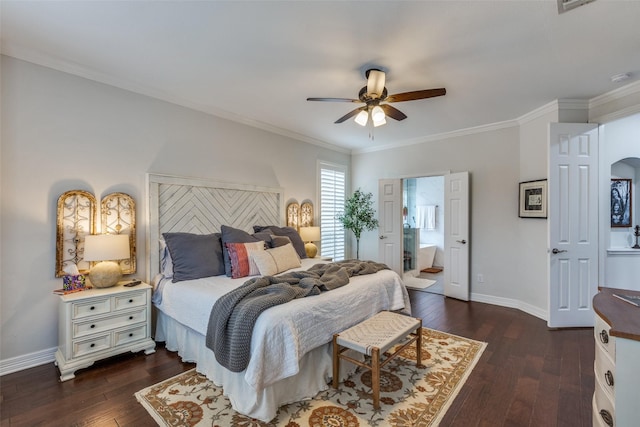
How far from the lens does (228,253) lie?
10.2 feet

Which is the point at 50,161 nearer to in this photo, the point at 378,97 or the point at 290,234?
the point at 290,234

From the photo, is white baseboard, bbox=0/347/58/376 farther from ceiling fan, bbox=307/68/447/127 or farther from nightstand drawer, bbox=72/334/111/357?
ceiling fan, bbox=307/68/447/127

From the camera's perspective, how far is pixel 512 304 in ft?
14.0

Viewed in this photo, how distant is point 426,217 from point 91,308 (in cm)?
725

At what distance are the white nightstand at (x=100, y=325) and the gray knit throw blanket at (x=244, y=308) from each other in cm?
109

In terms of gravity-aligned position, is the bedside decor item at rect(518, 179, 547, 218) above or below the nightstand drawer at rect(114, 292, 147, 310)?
above

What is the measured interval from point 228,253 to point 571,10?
3442mm

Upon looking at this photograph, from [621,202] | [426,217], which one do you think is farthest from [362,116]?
[426,217]

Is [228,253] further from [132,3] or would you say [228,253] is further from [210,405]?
[132,3]

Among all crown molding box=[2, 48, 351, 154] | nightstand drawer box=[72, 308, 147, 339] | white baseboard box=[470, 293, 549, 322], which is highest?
crown molding box=[2, 48, 351, 154]

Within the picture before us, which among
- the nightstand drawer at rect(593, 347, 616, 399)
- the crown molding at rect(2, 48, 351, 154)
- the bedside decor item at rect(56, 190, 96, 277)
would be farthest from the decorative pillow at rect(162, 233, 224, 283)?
the nightstand drawer at rect(593, 347, 616, 399)

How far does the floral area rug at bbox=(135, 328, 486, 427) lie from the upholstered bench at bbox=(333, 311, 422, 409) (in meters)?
0.12

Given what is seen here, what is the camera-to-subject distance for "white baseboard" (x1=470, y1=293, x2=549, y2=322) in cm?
383

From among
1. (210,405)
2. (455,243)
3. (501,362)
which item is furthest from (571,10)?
(210,405)
